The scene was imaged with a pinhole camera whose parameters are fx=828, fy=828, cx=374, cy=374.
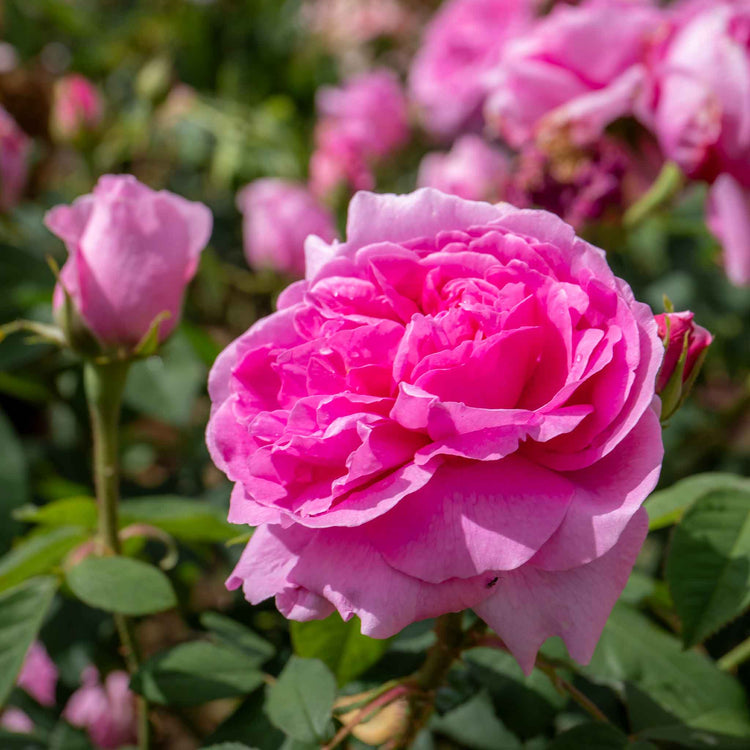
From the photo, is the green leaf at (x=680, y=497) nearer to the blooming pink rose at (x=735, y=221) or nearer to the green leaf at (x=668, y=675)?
the green leaf at (x=668, y=675)

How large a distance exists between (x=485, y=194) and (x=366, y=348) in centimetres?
78

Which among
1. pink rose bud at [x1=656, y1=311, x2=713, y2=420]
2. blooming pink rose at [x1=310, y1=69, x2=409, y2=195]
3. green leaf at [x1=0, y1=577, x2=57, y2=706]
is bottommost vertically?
green leaf at [x1=0, y1=577, x2=57, y2=706]

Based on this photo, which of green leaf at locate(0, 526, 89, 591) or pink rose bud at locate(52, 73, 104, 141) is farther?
pink rose bud at locate(52, 73, 104, 141)

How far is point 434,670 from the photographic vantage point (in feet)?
1.45

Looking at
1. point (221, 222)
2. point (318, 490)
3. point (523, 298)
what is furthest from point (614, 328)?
point (221, 222)

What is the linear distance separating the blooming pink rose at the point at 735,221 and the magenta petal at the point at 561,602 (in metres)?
0.48

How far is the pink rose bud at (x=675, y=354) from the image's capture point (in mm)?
368

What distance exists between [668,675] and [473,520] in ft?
0.95

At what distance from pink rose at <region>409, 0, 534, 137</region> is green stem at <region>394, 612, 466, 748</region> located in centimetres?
75

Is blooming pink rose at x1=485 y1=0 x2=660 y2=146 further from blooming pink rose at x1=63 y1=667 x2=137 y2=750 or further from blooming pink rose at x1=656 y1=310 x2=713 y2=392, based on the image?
blooming pink rose at x1=63 y1=667 x2=137 y2=750

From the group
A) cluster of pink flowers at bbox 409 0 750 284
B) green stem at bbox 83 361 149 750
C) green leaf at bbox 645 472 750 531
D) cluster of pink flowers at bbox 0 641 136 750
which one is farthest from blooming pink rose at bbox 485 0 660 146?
cluster of pink flowers at bbox 0 641 136 750

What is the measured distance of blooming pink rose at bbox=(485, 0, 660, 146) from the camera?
75 cm

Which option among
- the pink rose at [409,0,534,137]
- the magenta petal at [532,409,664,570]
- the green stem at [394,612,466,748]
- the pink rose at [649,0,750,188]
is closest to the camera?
the magenta petal at [532,409,664,570]

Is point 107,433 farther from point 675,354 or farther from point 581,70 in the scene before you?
point 581,70
